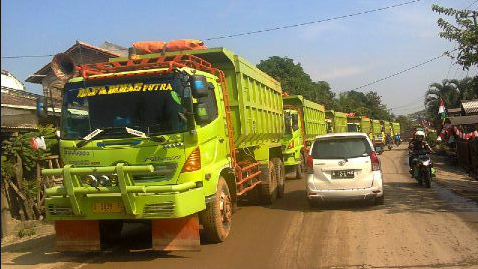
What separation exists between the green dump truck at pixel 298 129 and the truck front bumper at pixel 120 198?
8.79m

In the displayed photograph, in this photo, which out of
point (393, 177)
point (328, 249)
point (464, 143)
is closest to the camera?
point (328, 249)

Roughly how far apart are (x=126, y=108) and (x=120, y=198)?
4.17 ft

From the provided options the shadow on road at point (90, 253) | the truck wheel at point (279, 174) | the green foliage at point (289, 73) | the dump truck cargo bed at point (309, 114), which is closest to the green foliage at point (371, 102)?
the green foliage at point (289, 73)

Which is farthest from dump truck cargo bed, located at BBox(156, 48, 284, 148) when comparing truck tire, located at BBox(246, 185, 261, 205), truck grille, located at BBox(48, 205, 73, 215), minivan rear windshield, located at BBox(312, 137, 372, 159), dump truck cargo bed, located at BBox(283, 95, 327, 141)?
dump truck cargo bed, located at BBox(283, 95, 327, 141)

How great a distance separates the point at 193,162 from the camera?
6.30 m

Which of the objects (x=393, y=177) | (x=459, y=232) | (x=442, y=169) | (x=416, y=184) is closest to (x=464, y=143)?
(x=442, y=169)

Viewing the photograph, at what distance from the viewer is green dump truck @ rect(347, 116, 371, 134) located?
35375 mm

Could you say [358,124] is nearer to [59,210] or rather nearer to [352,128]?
[352,128]

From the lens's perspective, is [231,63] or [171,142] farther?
[231,63]

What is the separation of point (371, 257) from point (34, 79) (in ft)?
80.7

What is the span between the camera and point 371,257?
5996mm

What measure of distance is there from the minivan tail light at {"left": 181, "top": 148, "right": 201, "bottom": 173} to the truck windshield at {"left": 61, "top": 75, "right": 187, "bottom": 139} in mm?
367

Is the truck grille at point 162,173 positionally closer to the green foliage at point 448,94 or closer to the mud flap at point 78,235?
the mud flap at point 78,235

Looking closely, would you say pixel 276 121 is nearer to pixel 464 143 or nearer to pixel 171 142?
pixel 171 142
